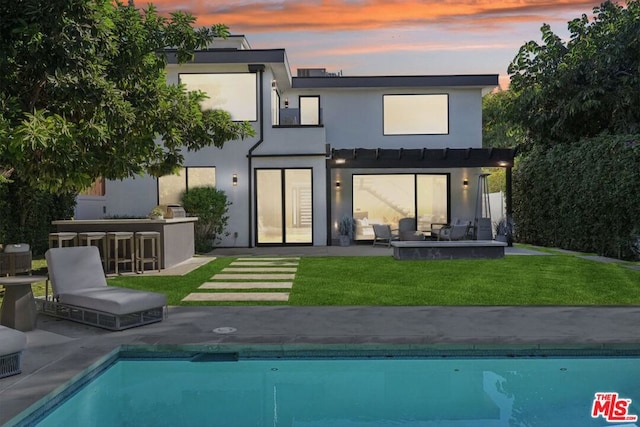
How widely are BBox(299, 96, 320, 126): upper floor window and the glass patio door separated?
3994mm

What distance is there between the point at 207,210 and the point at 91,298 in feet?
34.2

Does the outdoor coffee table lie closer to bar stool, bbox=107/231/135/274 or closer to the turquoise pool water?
the turquoise pool water

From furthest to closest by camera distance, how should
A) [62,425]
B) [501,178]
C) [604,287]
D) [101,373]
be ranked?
[501,178]
[604,287]
[101,373]
[62,425]

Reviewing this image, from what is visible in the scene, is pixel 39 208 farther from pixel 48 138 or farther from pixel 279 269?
pixel 48 138

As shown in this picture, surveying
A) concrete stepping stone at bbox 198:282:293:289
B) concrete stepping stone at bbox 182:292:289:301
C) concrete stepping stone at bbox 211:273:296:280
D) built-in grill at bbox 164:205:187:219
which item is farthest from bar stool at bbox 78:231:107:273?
concrete stepping stone at bbox 182:292:289:301

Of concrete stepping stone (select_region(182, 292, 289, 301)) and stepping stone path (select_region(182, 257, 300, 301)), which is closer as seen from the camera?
concrete stepping stone (select_region(182, 292, 289, 301))

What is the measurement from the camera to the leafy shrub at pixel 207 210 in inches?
677

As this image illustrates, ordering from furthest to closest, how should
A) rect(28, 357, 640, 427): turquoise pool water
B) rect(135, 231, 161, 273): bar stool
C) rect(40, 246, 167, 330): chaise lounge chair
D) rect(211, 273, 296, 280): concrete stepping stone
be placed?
rect(135, 231, 161, 273): bar stool
rect(211, 273, 296, 280): concrete stepping stone
rect(40, 246, 167, 330): chaise lounge chair
rect(28, 357, 640, 427): turquoise pool water

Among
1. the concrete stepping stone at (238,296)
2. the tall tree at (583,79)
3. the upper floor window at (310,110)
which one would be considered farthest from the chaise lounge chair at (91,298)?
the tall tree at (583,79)

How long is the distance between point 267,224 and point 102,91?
11.6 metres

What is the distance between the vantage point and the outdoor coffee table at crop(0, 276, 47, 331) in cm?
643

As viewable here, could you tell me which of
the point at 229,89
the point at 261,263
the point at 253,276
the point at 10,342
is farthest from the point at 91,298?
the point at 229,89

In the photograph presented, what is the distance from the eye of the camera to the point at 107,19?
6.53m

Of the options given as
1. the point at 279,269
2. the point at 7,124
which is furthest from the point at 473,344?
the point at 279,269
